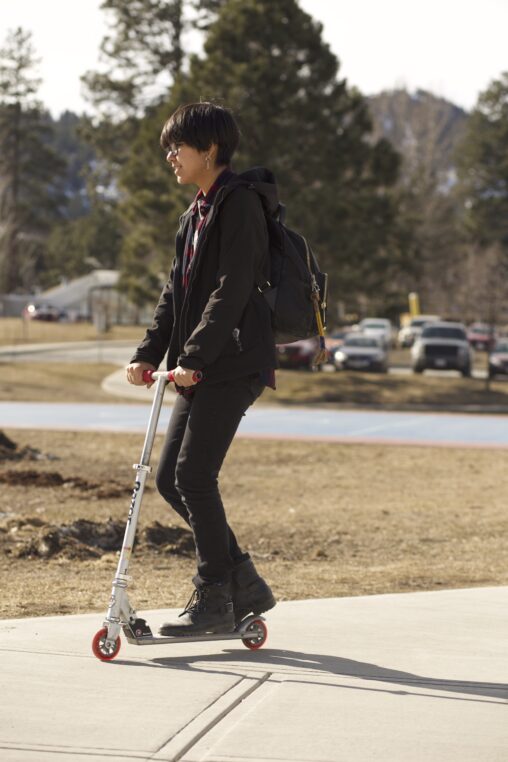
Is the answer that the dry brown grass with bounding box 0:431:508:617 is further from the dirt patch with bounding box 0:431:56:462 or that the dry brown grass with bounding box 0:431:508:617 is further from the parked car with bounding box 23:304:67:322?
the parked car with bounding box 23:304:67:322

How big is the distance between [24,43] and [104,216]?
49.5 ft

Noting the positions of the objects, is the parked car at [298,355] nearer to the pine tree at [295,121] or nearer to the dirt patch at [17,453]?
the pine tree at [295,121]

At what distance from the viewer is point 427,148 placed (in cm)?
9881

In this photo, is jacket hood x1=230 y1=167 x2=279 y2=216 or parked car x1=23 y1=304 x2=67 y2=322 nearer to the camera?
jacket hood x1=230 y1=167 x2=279 y2=216

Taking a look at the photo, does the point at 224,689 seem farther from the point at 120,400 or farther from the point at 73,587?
the point at 120,400

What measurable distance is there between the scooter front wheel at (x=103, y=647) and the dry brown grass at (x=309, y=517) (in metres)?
1.50

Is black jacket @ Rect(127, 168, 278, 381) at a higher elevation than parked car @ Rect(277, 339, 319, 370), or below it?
higher

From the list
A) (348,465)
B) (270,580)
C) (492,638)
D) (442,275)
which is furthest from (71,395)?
(442,275)

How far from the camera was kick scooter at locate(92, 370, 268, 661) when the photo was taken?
503cm

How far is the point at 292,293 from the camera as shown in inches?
205

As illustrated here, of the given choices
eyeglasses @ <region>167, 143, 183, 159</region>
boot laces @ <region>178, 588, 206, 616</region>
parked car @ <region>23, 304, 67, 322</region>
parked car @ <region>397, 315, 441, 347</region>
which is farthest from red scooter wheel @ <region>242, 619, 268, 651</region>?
parked car @ <region>23, 304, 67, 322</region>

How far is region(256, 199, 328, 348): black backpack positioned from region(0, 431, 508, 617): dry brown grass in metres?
2.18

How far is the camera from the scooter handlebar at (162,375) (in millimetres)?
5027

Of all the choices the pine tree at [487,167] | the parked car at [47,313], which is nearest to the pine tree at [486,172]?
the pine tree at [487,167]
